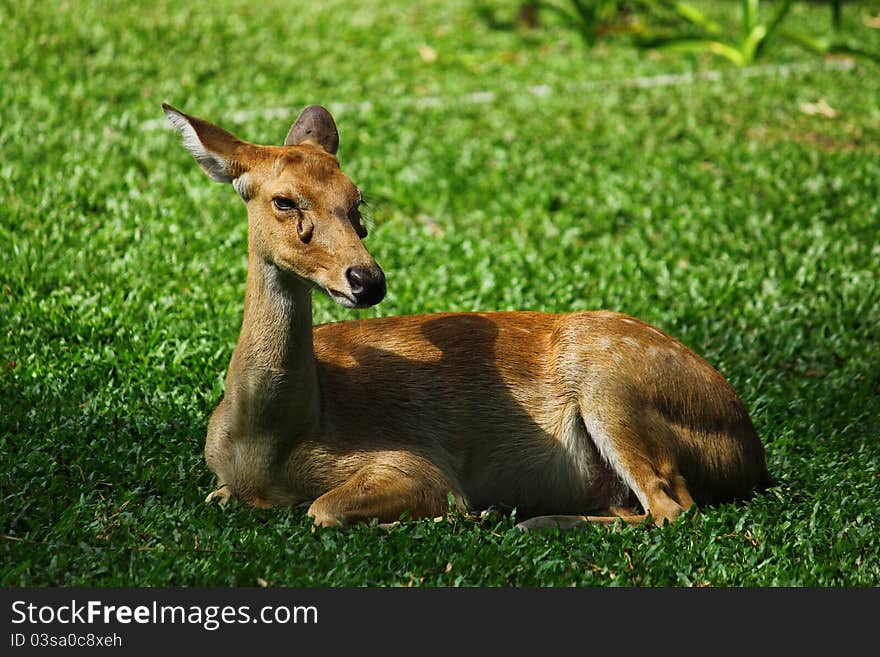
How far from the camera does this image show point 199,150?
455 centimetres

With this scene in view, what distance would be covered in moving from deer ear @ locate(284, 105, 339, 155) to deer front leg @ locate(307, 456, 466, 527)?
4.49ft

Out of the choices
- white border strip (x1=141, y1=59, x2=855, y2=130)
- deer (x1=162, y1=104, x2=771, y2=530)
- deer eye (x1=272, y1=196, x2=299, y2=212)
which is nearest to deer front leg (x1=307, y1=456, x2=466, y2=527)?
deer (x1=162, y1=104, x2=771, y2=530)

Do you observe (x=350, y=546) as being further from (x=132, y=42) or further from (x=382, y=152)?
(x=132, y=42)

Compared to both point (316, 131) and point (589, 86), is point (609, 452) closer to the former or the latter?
point (316, 131)

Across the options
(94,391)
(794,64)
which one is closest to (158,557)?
(94,391)

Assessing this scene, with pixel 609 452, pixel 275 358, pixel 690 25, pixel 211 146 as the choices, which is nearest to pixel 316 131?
pixel 211 146

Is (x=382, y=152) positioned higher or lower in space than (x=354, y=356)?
higher

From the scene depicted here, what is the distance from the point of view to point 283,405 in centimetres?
463

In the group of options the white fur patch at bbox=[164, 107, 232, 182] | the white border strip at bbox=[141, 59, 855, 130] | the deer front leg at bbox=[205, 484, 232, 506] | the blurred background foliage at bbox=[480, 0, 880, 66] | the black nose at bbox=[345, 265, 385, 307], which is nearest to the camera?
the black nose at bbox=[345, 265, 385, 307]

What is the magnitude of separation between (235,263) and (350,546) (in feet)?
11.9

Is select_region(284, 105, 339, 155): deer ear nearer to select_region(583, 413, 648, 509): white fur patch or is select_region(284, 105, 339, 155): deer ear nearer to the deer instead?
the deer

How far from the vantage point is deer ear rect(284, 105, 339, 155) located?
4984mm

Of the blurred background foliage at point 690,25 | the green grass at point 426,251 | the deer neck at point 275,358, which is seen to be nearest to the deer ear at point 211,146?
the deer neck at point 275,358

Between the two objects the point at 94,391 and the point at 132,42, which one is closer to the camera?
the point at 94,391
